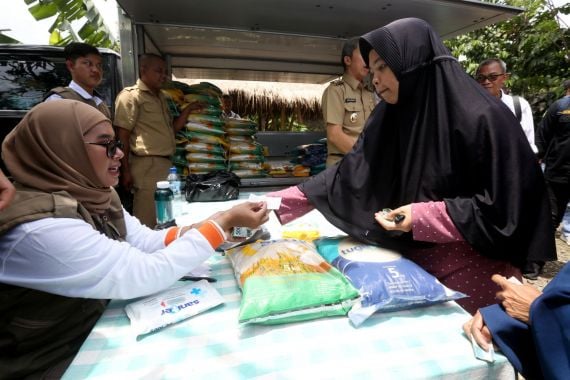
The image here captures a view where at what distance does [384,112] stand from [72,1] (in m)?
6.61

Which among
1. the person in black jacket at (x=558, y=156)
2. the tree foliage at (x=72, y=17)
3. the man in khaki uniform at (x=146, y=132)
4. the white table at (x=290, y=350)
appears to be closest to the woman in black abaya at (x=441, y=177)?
the white table at (x=290, y=350)

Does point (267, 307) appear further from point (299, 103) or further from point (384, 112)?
point (299, 103)

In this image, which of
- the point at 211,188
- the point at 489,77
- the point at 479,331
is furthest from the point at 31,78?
the point at 489,77

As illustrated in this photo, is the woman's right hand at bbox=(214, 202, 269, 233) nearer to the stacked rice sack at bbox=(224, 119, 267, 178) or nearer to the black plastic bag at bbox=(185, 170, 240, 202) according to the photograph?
the black plastic bag at bbox=(185, 170, 240, 202)

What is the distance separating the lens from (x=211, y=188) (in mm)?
2639

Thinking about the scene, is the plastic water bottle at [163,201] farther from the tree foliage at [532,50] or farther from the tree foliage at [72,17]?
the tree foliage at [532,50]

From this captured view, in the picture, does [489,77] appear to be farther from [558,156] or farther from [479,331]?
[479,331]

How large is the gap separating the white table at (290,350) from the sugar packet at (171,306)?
24 millimetres

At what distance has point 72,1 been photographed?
5.84 metres

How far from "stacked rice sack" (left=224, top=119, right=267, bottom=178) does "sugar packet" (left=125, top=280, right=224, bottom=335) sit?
2.29 meters

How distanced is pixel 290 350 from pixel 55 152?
Result: 3.76 feet

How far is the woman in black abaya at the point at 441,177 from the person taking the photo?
1208 mm

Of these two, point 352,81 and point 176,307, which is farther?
point 352,81

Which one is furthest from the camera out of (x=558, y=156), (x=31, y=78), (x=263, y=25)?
(x=558, y=156)
